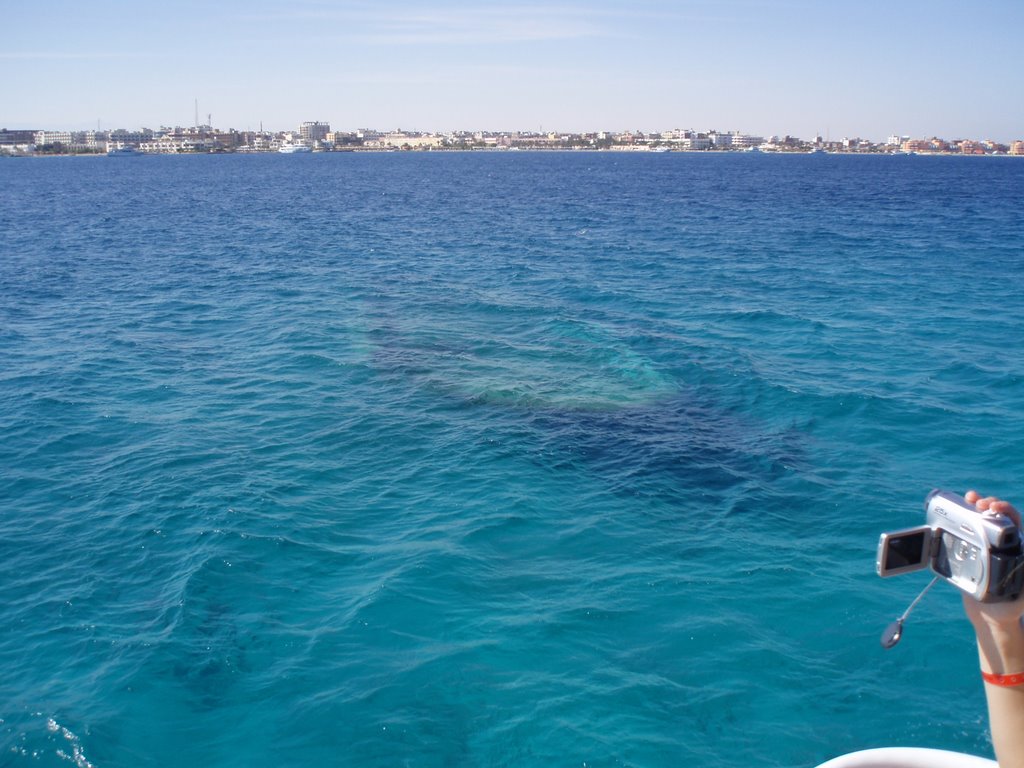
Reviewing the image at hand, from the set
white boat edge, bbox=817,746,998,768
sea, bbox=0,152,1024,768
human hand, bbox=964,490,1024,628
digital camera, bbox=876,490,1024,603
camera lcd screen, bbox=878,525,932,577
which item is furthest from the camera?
sea, bbox=0,152,1024,768

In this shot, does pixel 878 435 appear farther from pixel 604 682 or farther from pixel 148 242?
pixel 148 242

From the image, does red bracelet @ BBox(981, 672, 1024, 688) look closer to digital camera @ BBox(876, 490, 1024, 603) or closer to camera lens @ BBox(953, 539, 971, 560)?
digital camera @ BBox(876, 490, 1024, 603)

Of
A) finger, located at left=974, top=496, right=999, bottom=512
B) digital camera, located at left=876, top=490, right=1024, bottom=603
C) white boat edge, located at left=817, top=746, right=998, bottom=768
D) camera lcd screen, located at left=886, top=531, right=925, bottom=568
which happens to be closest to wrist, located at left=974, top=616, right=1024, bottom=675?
digital camera, located at left=876, top=490, right=1024, bottom=603

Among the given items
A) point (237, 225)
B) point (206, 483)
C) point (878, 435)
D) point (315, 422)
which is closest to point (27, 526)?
point (206, 483)

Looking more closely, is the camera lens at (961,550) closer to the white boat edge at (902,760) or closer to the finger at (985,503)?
the finger at (985,503)

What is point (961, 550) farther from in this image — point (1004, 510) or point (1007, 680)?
point (1007, 680)

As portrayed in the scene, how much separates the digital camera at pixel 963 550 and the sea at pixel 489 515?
6.97 m

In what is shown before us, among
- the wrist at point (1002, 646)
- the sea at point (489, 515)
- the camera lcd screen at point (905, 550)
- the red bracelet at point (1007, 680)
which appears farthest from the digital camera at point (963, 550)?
the sea at point (489, 515)

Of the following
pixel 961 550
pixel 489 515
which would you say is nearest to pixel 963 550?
pixel 961 550

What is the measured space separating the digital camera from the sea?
6.97 m

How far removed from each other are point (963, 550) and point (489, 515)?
1315 cm

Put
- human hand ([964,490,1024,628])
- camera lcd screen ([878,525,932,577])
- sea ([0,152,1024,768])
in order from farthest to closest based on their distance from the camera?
sea ([0,152,1024,768]) < camera lcd screen ([878,525,932,577]) < human hand ([964,490,1024,628])

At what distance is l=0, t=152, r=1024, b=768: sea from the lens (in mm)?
11398

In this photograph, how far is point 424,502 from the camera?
1792cm
